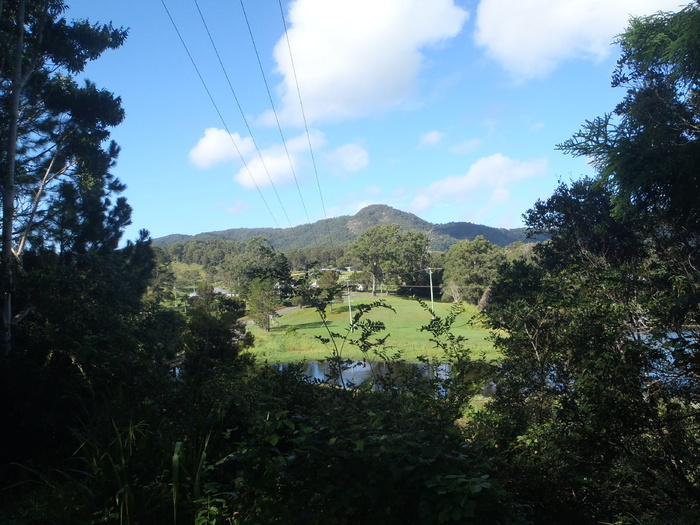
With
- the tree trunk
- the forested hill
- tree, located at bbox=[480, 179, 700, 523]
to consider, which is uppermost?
the forested hill

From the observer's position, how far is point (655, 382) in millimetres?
3781

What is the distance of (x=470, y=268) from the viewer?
43.8 metres

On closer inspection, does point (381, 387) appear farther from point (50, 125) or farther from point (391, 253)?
point (391, 253)

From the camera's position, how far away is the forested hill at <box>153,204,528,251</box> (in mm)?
129750

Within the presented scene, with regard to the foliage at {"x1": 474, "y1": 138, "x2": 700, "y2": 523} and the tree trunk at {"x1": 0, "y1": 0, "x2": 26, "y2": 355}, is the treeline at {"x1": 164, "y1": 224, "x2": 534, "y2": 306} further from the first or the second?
the foliage at {"x1": 474, "y1": 138, "x2": 700, "y2": 523}

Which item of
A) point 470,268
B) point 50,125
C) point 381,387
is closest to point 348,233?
point 470,268

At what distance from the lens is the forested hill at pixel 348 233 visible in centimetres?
12975

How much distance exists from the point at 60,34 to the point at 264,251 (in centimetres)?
6291

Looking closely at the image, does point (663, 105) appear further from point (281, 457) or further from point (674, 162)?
point (281, 457)

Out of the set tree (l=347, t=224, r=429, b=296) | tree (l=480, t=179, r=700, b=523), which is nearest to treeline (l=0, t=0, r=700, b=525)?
tree (l=480, t=179, r=700, b=523)

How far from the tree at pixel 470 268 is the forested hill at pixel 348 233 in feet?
223

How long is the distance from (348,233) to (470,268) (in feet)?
419

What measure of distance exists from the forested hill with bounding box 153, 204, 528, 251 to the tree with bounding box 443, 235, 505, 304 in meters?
68.0

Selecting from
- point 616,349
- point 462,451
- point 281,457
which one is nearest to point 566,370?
point 616,349
